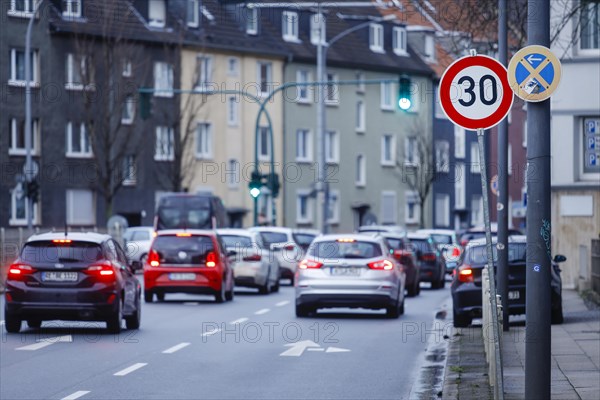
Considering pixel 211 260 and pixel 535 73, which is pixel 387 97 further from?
pixel 535 73

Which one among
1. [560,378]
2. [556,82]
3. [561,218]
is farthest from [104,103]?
[556,82]

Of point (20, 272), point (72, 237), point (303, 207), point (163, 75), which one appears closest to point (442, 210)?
point (303, 207)

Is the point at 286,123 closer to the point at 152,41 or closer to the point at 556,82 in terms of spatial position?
the point at 152,41

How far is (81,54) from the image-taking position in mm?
61562

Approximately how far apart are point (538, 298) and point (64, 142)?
54.9m

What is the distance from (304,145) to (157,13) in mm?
11441

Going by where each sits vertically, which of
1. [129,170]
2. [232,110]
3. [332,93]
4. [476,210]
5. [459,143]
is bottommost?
[476,210]

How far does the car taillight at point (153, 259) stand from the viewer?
31062 millimetres

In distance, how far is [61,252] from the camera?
21500 millimetres

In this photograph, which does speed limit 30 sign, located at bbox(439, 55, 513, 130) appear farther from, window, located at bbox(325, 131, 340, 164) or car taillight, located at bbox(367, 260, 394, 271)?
window, located at bbox(325, 131, 340, 164)

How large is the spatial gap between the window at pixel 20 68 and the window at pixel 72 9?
2447 millimetres

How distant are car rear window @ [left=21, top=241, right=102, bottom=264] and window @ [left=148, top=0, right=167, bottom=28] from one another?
156 ft

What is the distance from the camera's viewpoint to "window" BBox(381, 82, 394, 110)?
3214 inches

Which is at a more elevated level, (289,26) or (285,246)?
(289,26)
